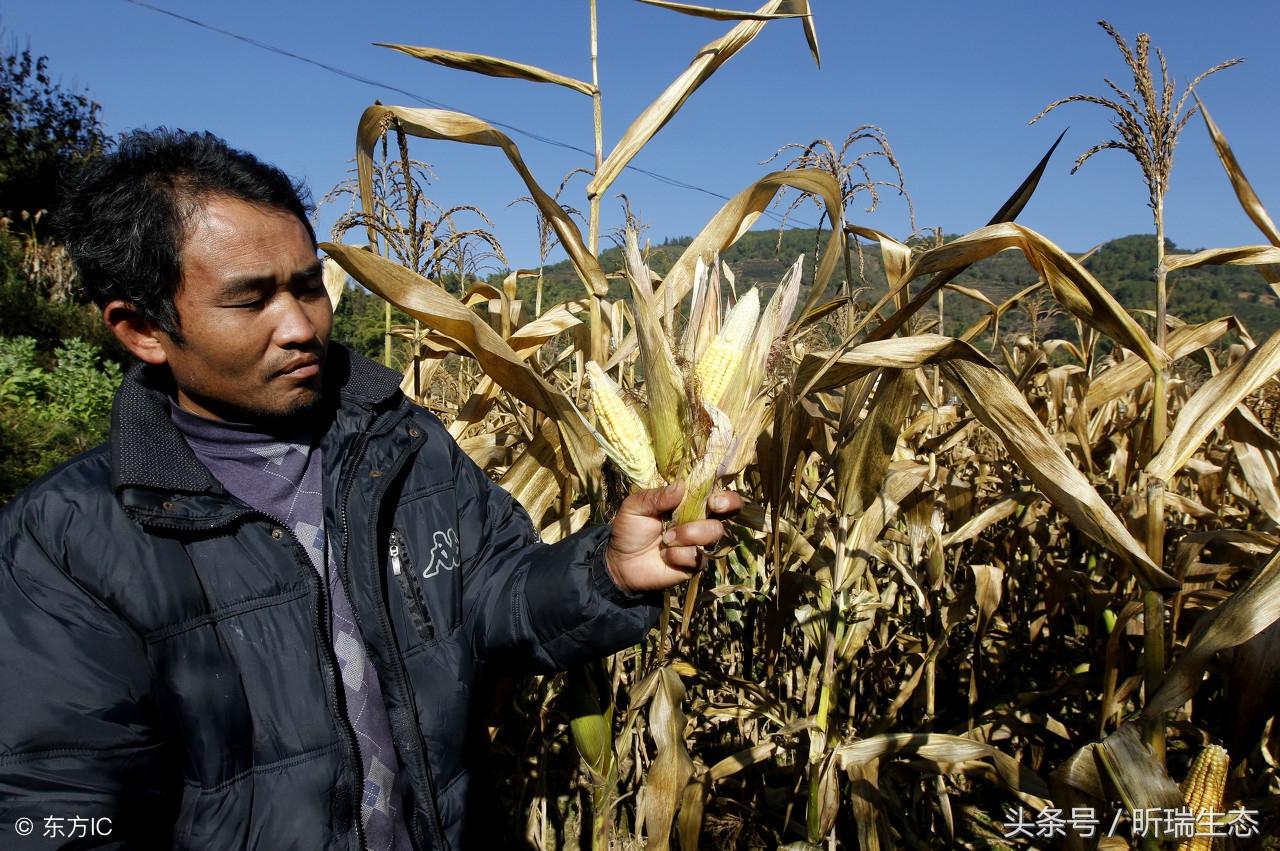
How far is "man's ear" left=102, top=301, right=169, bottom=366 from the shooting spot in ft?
4.58

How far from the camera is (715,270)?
1460 mm

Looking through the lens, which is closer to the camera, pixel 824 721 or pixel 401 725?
pixel 401 725

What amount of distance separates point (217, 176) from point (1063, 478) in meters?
1.54

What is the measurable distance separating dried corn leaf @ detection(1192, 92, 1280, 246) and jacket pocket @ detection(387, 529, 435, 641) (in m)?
1.95

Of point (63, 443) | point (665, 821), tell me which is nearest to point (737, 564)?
point (665, 821)

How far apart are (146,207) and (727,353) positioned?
99 cm

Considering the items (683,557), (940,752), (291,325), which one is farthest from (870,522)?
(291,325)

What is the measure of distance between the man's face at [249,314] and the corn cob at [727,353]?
691mm

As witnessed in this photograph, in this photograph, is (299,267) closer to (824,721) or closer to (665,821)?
(665,821)

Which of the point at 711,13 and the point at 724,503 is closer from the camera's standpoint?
the point at 724,503

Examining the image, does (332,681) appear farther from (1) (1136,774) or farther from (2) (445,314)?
(1) (1136,774)

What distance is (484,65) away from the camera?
1.90 metres

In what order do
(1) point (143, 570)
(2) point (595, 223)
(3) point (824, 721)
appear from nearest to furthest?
1. (1) point (143, 570)
2. (2) point (595, 223)
3. (3) point (824, 721)

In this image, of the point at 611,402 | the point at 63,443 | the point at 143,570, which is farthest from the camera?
the point at 63,443
